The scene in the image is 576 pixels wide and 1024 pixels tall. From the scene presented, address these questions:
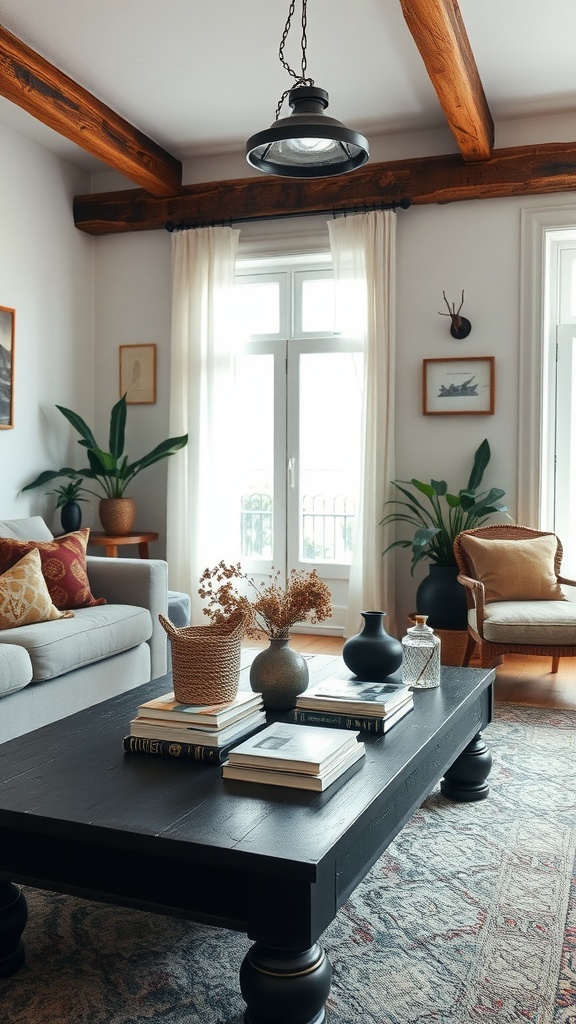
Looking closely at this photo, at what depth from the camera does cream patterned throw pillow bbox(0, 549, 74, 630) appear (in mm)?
3232

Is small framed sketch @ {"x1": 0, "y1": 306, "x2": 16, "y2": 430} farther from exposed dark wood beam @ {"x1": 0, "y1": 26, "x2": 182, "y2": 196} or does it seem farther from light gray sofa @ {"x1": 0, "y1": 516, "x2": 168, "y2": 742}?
light gray sofa @ {"x1": 0, "y1": 516, "x2": 168, "y2": 742}

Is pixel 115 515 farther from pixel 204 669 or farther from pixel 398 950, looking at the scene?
pixel 398 950

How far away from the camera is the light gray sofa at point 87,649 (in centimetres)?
290

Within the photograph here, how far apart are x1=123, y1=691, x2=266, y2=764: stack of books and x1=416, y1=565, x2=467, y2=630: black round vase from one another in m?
2.90

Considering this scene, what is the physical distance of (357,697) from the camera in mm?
2127

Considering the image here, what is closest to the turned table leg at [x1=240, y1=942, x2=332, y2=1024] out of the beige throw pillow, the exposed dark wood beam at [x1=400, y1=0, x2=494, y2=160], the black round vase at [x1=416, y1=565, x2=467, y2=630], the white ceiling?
the beige throw pillow

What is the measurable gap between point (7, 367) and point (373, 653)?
357cm

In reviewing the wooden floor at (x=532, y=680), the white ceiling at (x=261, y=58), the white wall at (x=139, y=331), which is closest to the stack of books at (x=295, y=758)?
the wooden floor at (x=532, y=680)

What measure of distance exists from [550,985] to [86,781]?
100 centimetres

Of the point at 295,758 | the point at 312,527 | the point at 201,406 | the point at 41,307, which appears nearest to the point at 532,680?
the point at 312,527

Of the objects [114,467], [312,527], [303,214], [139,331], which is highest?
[303,214]

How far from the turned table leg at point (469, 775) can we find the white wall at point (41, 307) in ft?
11.2

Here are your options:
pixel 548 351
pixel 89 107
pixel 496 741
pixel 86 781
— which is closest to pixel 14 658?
pixel 86 781

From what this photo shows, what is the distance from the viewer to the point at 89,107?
456 cm
